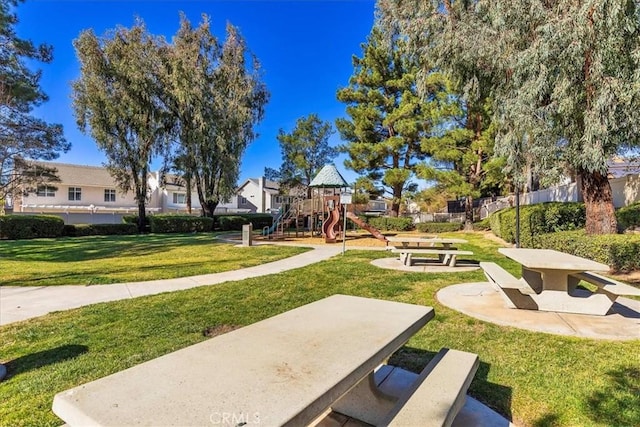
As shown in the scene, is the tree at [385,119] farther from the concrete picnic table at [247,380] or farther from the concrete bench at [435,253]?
the concrete picnic table at [247,380]

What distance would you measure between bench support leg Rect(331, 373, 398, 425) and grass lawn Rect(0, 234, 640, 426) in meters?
0.89

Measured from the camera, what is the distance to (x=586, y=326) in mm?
4039

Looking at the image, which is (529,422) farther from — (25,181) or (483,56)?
(25,181)

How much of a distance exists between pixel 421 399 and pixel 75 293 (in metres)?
6.38

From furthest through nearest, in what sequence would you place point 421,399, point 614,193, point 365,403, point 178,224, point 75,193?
point 75,193, point 178,224, point 614,193, point 365,403, point 421,399

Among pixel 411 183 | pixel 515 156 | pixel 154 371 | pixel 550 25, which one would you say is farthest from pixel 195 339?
pixel 411 183

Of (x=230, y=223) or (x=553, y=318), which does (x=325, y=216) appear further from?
(x=553, y=318)


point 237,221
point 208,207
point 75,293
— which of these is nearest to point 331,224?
point 208,207

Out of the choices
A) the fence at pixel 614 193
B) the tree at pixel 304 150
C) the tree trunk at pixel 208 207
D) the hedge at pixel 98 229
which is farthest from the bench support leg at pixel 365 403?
the tree at pixel 304 150

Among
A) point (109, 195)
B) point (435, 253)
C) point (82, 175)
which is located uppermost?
point (82, 175)

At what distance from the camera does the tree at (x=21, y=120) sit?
11.8 meters

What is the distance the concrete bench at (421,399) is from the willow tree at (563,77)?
745 centimetres

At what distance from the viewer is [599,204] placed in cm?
852

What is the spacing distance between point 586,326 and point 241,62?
76.8 ft
